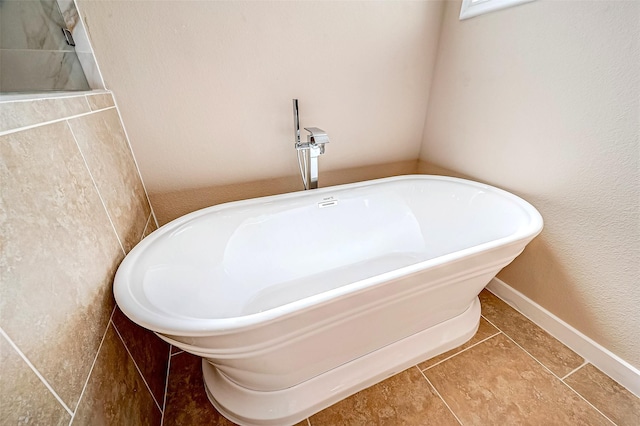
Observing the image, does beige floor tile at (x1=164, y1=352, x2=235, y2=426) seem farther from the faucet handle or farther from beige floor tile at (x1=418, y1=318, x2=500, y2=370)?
the faucet handle

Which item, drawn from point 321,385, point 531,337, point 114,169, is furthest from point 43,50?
point 531,337

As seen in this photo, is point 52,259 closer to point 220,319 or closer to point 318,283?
point 220,319

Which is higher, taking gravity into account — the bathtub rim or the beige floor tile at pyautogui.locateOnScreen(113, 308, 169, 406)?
the bathtub rim

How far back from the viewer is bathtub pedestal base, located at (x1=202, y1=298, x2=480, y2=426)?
0.85 meters

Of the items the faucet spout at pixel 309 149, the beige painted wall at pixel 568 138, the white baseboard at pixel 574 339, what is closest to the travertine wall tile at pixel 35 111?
the faucet spout at pixel 309 149

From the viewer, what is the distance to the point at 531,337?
3.79 feet

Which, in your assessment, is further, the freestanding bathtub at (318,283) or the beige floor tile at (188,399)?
the beige floor tile at (188,399)

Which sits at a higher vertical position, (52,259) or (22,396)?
(52,259)

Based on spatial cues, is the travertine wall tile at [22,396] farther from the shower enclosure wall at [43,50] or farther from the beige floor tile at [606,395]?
the beige floor tile at [606,395]

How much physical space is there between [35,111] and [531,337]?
1840 millimetres

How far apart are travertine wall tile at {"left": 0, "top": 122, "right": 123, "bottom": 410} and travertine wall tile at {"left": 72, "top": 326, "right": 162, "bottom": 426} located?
0.13 ft

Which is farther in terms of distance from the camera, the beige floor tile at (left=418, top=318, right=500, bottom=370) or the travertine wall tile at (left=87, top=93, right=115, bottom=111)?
the beige floor tile at (left=418, top=318, right=500, bottom=370)

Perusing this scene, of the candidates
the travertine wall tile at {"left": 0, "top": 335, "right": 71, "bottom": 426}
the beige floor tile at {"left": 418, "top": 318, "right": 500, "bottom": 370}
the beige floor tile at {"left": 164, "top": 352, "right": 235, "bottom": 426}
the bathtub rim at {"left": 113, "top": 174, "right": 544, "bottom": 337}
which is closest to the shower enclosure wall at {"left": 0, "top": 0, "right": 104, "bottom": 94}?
the bathtub rim at {"left": 113, "top": 174, "right": 544, "bottom": 337}

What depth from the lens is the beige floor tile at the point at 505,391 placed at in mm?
877
